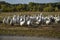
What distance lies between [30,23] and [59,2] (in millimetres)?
1676

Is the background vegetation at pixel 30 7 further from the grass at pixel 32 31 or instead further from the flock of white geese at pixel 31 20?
the grass at pixel 32 31

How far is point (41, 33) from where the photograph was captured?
6711 mm

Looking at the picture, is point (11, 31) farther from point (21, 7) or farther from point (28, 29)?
point (21, 7)

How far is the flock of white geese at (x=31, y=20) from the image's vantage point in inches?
284

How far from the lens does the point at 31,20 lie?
24.3ft

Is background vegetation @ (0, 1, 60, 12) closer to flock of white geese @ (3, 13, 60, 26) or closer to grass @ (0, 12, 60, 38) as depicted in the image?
flock of white geese @ (3, 13, 60, 26)

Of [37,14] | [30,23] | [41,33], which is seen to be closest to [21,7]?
[37,14]

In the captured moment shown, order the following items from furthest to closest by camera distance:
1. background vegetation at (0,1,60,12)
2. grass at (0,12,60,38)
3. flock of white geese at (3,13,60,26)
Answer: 1. background vegetation at (0,1,60,12)
2. flock of white geese at (3,13,60,26)
3. grass at (0,12,60,38)

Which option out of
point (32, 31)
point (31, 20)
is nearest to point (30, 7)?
point (31, 20)

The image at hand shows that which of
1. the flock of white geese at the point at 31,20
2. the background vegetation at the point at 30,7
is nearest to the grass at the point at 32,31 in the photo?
the flock of white geese at the point at 31,20

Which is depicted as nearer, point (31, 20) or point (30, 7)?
point (31, 20)

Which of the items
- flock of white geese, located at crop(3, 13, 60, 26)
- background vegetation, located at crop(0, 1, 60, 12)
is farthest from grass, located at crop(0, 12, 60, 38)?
background vegetation, located at crop(0, 1, 60, 12)

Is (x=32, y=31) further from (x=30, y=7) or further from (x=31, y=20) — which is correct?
(x=30, y=7)

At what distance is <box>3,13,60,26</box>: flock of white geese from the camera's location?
23.6 feet
